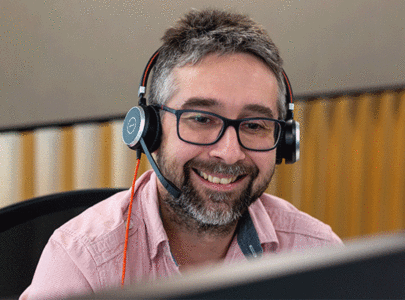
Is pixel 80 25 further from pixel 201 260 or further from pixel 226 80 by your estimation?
pixel 201 260

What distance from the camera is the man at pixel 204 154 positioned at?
988 millimetres

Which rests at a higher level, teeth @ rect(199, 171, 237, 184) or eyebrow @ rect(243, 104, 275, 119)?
eyebrow @ rect(243, 104, 275, 119)

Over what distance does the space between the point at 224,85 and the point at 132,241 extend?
0.44 m

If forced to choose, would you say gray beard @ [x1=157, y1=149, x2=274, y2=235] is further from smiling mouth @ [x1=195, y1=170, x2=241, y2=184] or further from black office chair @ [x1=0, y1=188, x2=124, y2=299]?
black office chair @ [x1=0, y1=188, x2=124, y2=299]

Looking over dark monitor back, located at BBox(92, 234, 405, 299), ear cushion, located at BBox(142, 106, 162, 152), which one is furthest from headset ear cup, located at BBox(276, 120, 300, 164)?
dark monitor back, located at BBox(92, 234, 405, 299)

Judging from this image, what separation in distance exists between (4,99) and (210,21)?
84cm

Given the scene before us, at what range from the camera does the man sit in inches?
38.9

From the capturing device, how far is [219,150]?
3.29ft

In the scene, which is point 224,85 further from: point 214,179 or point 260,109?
point 214,179

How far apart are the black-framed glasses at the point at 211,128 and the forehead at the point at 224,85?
0.02 m

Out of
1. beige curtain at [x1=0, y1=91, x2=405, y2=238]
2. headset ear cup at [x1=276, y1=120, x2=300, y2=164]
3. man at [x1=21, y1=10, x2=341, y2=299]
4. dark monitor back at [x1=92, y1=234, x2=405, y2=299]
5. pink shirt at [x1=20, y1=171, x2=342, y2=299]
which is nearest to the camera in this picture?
dark monitor back at [x1=92, y1=234, x2=405, y2=299]

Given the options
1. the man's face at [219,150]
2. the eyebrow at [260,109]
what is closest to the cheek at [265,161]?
the man's face at [219,150]

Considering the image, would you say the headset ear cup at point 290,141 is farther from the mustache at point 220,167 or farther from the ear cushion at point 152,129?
the ear cushion at point 152,129

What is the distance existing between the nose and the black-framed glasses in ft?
0.03
